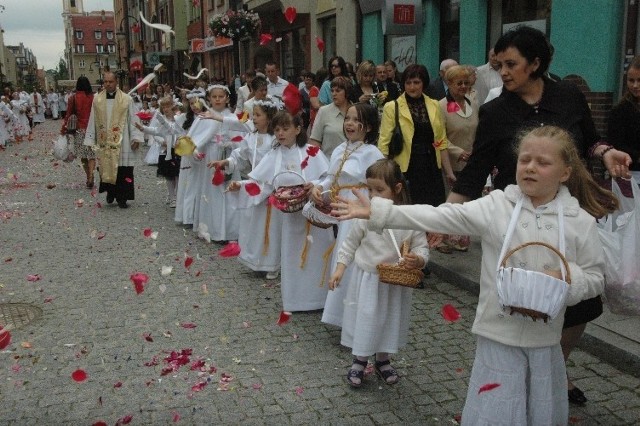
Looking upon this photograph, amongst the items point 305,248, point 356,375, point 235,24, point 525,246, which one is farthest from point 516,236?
point 235,24

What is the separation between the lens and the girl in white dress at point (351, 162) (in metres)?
5.25

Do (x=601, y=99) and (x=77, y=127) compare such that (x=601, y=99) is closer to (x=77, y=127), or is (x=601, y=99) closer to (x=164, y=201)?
(x=164, y=201)

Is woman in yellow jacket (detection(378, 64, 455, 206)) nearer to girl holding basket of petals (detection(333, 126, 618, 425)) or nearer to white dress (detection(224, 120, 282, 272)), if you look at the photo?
white dress (detection(224, 120, 282, 272))

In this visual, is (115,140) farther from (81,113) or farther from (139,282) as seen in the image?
(139,282)

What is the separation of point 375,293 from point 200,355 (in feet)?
4.60

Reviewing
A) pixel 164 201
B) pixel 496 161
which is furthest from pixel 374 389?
pixel 164 201

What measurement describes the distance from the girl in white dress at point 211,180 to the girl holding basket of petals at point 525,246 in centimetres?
581

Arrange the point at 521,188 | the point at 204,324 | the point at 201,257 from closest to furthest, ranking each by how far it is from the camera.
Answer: the point at 521,188
the point at 204,324
the point at 201,257

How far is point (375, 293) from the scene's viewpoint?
4.41m

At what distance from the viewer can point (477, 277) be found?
21.1 ft

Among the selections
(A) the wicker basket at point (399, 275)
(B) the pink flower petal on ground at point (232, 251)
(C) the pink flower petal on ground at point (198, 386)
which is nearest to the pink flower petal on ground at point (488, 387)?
(A) the wicker basket at point (399, 275)

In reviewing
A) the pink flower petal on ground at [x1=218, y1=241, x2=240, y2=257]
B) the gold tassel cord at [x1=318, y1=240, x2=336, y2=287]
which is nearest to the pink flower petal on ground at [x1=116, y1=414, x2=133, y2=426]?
the gold tassel cord at [x1=318, y1=240, x2=336, y2=287]

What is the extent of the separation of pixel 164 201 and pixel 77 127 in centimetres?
253

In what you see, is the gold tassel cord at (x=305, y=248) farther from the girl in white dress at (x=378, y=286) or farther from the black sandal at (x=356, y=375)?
the black sandal at (x=356, y=375)
